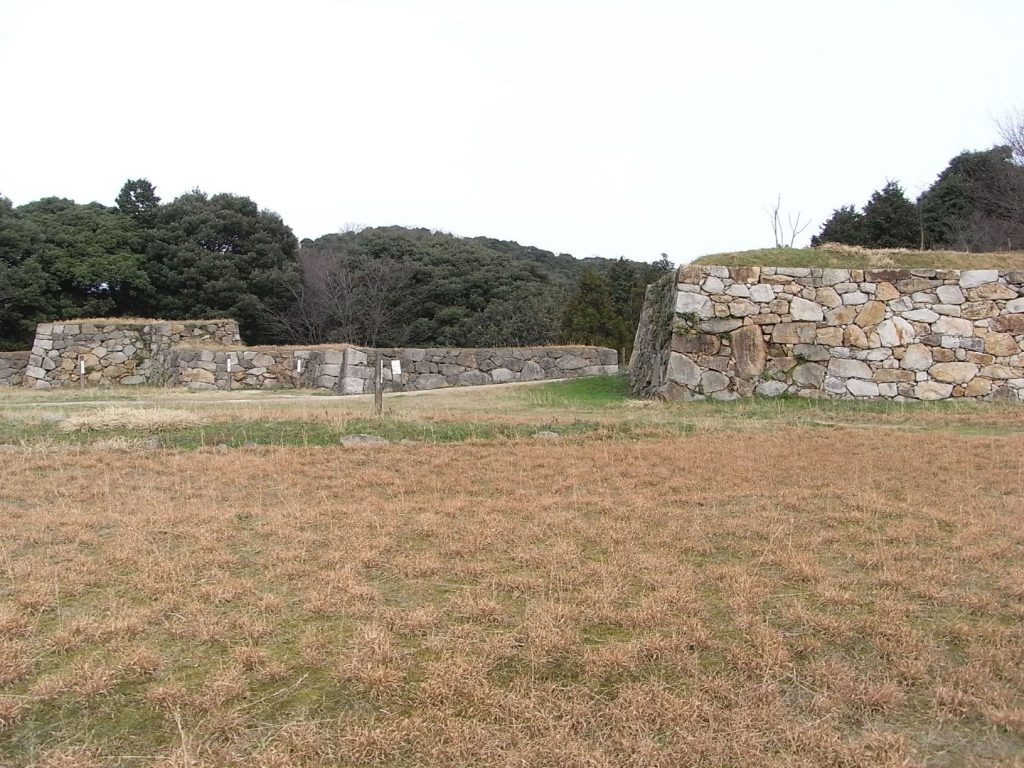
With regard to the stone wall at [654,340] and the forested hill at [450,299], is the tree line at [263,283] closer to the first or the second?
the forested hill at [450,299]

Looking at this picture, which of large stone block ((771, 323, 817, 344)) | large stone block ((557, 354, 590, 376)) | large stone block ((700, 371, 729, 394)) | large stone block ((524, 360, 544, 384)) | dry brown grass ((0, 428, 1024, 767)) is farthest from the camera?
large stone block ((557, 354, 590, 376))

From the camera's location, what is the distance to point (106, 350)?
19.8 meters

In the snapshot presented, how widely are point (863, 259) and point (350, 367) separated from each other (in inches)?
442

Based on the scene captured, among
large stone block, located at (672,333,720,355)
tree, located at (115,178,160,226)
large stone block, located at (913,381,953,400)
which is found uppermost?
tree, located at (115,178,160,226)

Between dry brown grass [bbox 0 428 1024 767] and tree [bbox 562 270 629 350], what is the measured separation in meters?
22.1

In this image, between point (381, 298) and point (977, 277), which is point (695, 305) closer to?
point (977, 277)

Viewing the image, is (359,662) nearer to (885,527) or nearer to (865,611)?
(865,611)

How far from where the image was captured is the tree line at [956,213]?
23.7 m

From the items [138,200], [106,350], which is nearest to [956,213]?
[106,350]

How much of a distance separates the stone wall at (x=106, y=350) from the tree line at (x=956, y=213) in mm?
22881

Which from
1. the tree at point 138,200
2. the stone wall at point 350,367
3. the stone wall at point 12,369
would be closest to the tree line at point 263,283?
the tree at point 138,200

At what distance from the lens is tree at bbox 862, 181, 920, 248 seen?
26.3 metres

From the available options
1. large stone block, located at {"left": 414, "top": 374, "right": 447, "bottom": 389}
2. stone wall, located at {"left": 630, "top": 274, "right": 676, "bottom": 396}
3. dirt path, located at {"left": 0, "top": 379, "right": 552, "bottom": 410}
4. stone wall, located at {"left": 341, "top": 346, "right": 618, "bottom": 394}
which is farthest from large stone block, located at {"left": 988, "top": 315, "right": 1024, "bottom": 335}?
large stone block, located at {"left": 414, "top": 374, "right": 447, "bottom": 389}

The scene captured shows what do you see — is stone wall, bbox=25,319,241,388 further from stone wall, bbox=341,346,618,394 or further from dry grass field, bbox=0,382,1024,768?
dry grass field, bbox=0,382,1024,768
